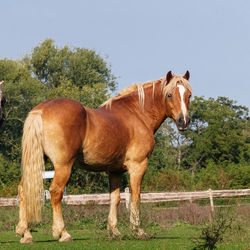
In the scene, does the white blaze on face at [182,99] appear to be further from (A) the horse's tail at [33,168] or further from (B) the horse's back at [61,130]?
(A) the horse's tail at [33,168]

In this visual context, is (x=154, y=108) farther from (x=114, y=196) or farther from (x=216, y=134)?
(x=216, y=134)

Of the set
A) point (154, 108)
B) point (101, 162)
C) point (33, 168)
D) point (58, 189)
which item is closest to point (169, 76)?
point (154, 108)

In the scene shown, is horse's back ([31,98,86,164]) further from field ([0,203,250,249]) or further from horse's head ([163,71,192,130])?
horse's head ([163,71,192,130])

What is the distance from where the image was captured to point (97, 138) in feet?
31.5

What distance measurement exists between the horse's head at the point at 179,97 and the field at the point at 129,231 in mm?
1834

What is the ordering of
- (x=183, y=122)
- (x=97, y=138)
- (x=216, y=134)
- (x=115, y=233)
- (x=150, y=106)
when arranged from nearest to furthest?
(x=97, y=138) < (x=115, y=233) < (x=183, y=122) < (x=150, y=106) < (x=216, y=134)

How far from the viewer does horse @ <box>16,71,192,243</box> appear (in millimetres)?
9039

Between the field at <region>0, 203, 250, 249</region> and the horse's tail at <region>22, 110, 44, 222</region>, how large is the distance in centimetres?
58

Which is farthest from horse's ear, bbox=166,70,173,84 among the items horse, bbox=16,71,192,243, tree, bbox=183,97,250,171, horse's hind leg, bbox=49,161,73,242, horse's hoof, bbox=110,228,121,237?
tree, bbox=183,97,250,171

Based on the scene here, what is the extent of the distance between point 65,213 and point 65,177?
9.99 meters

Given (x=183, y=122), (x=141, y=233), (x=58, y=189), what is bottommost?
(x=141, y=233)

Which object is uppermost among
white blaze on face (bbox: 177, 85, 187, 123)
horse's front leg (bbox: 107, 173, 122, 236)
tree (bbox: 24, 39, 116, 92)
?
tree (bbox: 24, 39, 116, 92)

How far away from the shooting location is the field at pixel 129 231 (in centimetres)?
885

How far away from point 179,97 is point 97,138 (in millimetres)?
1895
